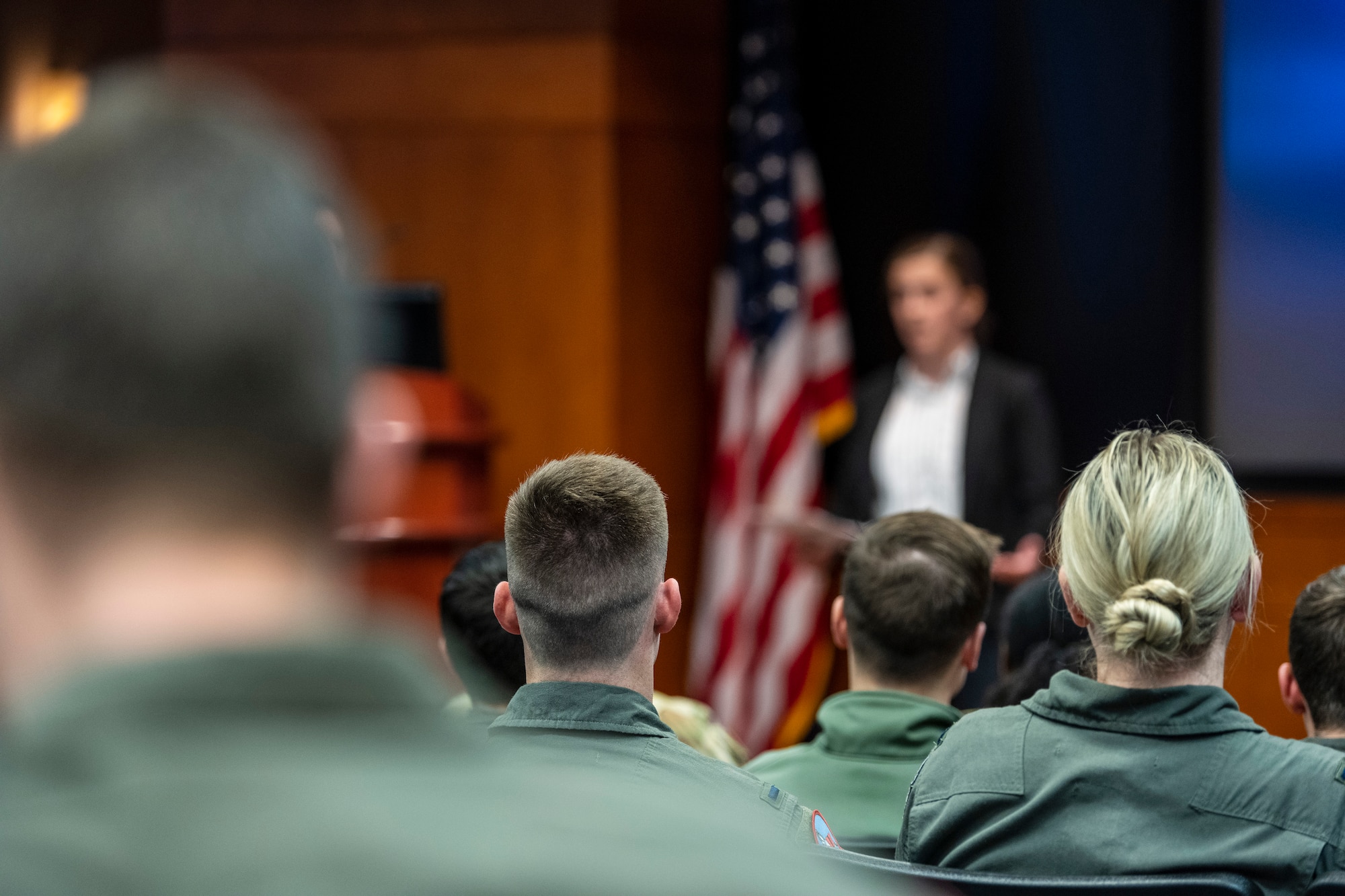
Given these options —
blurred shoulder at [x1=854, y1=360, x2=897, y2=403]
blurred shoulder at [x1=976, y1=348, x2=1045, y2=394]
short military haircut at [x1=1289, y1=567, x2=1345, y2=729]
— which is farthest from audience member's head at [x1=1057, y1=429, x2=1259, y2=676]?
blurred shoulder at [x1=854, y1=360, x2=897, y2=403]

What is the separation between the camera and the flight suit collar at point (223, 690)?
1.64 ft

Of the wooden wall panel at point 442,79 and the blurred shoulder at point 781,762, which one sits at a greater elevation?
the wooden wall panel at point 442,79

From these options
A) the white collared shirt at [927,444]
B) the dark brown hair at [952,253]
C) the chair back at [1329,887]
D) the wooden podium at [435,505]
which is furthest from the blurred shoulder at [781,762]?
the dark brown hair at [952,253]

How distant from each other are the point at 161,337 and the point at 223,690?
0.12 metres

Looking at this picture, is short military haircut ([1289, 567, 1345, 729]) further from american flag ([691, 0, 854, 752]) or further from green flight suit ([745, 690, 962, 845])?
american flag ([691, 0, 854, 752])

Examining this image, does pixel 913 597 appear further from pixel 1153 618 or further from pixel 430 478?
pixel 430 478

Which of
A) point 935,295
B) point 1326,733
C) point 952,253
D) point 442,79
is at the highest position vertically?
point 442,79

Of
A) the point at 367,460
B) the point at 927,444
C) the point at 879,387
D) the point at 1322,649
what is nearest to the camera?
the point at 367,460

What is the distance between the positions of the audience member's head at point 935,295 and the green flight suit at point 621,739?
2.81 metres

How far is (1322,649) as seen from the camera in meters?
2.05

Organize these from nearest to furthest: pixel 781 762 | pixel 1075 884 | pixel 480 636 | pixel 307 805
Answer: pixel 307 805, pixel 1075 884, pixel 781 762, pixel 480 636

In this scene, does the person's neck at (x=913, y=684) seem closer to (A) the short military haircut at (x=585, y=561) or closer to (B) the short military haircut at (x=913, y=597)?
(B) the short military haircut at (x=913, y=597)

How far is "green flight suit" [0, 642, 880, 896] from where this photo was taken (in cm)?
47

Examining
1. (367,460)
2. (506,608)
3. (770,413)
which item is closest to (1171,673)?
(506,608)
